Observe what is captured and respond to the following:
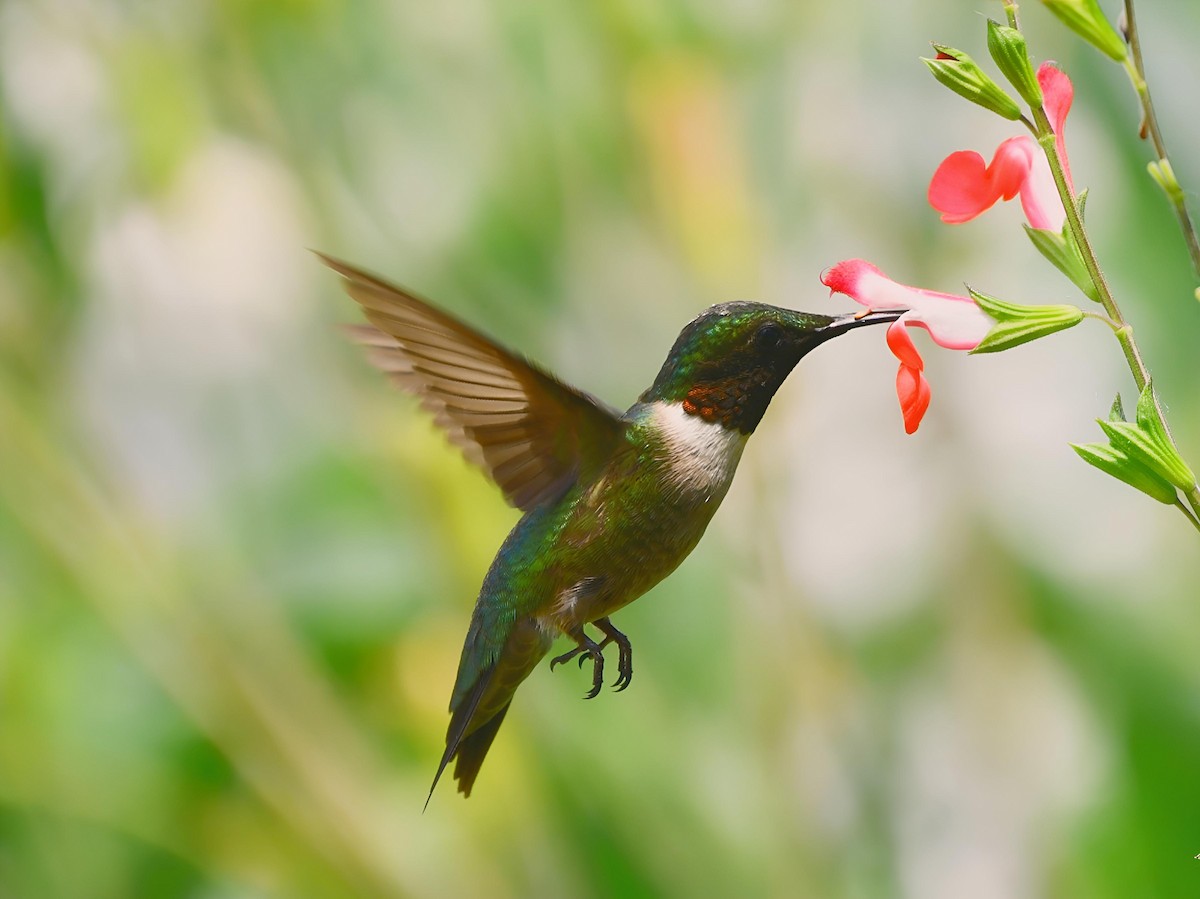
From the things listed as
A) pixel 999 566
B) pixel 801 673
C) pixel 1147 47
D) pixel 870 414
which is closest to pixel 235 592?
pixel 801 673

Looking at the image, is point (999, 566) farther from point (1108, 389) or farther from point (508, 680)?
point (508, 680)

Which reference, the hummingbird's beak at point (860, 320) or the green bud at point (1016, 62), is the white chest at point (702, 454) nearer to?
the hummingbird's beak at point (860, 320)

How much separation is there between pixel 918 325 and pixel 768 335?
0.36 feet

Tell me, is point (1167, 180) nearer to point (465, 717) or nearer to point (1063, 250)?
point (1063, 250)

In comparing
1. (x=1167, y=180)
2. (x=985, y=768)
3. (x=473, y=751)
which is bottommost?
(x=985, y=768)

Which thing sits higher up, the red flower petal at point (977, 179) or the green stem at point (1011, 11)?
the green stem at point (1011, 11)

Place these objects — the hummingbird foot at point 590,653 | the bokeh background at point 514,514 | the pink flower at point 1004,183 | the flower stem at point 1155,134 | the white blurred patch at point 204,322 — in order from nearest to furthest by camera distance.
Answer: the flower stem at point 1155,134
the pink flower at point 1004,183
the hummingbird foot at point 590,653
the bokeh background at point 514,514
the white blurred patch at point 204,322

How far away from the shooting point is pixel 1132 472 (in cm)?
45

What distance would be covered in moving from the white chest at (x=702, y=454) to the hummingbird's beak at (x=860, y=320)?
0.27 ft

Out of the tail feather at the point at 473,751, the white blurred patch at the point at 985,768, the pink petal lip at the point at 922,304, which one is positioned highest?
the pink petal lip at the point at 922,304

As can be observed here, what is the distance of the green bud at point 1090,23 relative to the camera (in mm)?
456

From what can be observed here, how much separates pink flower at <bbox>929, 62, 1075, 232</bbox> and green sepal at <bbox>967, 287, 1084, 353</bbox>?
0.05 m

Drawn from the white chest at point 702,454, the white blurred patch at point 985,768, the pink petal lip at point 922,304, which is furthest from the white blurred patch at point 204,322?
the pink petal lip at point 922,304

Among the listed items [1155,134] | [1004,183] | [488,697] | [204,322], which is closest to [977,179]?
[1004,183]
